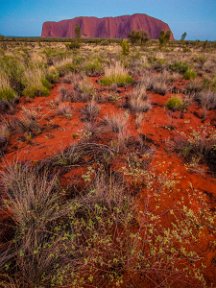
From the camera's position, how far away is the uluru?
453ft

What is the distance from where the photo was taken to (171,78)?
7270 millimetres

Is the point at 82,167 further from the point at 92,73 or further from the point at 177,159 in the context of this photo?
the point at 92,73

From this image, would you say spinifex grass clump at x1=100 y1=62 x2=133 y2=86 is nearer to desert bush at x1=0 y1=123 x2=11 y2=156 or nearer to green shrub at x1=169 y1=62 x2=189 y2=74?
green shrub at x1=169 y1=62 x2=189 y2=74

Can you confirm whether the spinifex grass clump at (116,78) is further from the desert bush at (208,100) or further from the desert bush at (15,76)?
the desert bush at (15,76)

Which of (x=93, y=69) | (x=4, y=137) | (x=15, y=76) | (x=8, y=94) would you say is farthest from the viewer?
(x=93, y=69)

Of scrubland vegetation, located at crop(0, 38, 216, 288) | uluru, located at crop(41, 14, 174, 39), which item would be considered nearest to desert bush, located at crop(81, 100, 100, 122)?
scrubland vegetation, located at crop(0, 38, 216, 288)

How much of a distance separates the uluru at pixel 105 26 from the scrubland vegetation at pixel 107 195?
15160 cm

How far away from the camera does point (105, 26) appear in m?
141

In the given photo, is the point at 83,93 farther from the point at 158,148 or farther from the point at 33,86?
the point at 158,148

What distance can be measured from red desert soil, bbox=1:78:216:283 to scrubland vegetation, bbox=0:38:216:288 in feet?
0.05

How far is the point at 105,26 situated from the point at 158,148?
163m

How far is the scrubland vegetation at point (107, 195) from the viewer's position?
1519 mm

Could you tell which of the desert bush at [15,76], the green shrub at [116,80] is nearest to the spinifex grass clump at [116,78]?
the green shrub at [116,80]

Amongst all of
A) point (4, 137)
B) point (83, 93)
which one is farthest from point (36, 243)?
point (83, 93)
